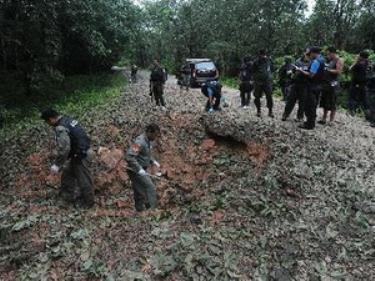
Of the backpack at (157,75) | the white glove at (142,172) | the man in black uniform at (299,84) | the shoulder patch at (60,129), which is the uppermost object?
the man in black uniform at (299,84)

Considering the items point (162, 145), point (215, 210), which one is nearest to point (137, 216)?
point (215, 210)

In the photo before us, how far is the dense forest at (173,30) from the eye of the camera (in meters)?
16.7

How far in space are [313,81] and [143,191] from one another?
4598mm

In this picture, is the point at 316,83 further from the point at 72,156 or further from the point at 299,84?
the point at 72,156

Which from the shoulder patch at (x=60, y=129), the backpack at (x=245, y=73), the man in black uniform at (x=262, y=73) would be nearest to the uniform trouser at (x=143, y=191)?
the shoulder patch at (x=60, y=129)

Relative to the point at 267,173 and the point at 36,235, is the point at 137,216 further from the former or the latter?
the point at 267,173

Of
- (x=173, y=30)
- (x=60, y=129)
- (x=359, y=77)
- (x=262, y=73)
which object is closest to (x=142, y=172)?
(x=60, y=129)

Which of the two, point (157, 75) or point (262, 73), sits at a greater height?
point (262, 73)

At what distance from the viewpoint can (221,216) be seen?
20.0 feet

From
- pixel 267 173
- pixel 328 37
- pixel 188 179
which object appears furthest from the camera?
pixel 328 37

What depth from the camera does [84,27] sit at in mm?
18328

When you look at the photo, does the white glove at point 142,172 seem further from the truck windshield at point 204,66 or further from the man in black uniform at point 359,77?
the truck windshield at point 204,66

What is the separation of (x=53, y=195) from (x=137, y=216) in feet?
8.58

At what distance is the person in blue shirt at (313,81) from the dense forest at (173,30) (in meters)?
9.61
